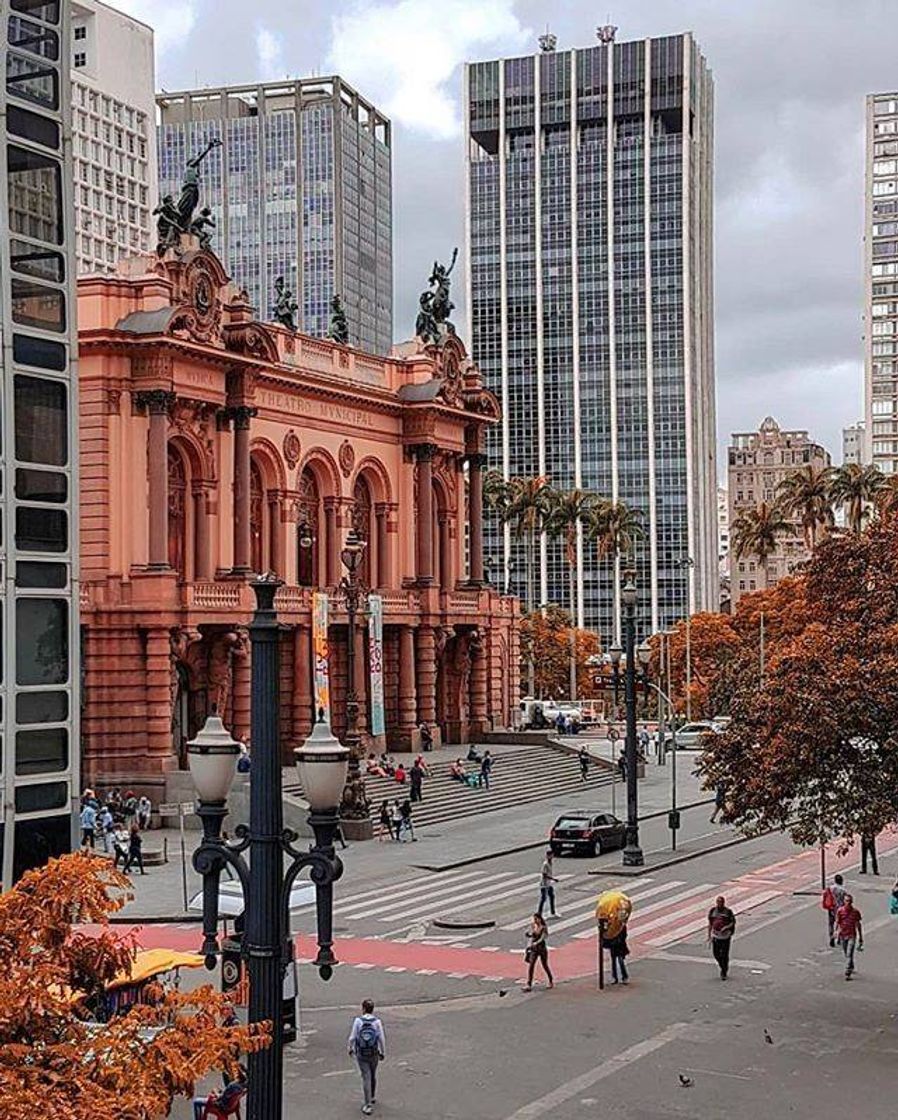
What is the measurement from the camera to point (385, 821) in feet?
159

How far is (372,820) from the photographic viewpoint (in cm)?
4994

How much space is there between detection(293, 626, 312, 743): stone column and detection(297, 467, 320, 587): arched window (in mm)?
3266

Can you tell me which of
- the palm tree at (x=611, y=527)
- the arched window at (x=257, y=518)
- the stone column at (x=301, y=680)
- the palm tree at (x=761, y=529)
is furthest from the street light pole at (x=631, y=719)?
the palm tree at (x=611, y=527)

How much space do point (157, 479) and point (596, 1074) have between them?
110 ft

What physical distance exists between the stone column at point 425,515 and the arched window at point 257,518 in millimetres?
8595

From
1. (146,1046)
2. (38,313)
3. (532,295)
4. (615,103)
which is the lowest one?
(146,1046)

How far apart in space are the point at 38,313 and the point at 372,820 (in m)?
27.0

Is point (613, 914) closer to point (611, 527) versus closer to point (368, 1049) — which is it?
point (368, 1049)

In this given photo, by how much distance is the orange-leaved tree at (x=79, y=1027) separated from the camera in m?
10.5

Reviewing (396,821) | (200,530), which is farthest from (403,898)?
(200,530)

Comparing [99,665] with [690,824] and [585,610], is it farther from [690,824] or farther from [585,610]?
[585,610]

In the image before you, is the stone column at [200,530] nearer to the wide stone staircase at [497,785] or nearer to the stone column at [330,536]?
the wide stone staircase at [497,785]

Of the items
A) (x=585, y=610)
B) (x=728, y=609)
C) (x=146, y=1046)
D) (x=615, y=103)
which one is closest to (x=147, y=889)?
(x=146, y=1046)

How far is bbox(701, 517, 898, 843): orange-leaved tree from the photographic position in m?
25.5
